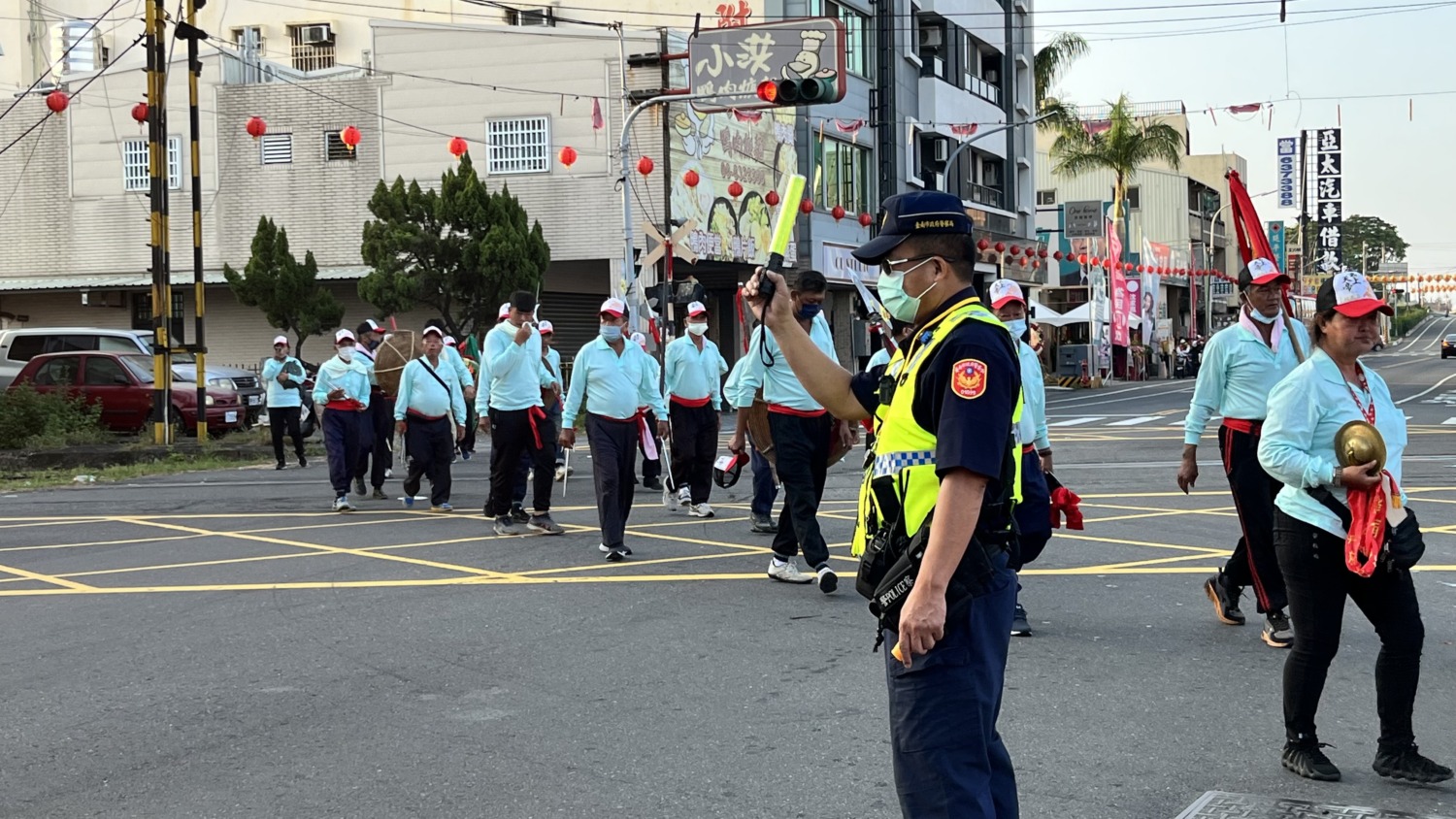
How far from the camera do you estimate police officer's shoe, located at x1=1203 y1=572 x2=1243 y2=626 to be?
7758mm

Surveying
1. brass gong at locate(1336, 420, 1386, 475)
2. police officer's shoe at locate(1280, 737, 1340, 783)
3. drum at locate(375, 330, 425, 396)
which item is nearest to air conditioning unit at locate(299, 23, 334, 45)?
drum at locate(375, 330, 425, 396)

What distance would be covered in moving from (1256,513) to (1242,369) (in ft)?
2.35

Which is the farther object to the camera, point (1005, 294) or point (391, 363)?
point (391, 363)

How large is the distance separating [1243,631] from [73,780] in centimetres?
540

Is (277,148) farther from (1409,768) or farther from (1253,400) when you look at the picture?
(1409,768)

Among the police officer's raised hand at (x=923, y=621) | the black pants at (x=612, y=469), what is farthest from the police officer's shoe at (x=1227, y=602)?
the police officer's raised hand at (x=923, y=621)

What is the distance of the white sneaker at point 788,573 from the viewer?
30.3ft

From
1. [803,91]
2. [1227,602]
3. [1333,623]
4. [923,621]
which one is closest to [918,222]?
[923,621]

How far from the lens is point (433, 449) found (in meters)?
14.1

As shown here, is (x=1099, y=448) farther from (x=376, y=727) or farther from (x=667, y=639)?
(x=376, y=727)

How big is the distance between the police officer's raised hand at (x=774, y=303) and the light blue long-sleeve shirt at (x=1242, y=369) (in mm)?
4096

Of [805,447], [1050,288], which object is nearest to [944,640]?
[805,447]

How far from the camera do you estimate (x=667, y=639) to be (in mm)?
7590

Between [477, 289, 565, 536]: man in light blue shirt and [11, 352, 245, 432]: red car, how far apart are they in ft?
44.9
